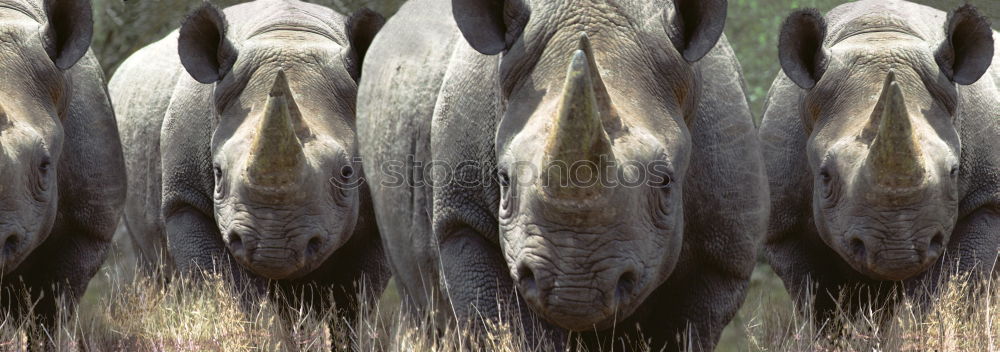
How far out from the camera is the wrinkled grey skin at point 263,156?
6.89 metres

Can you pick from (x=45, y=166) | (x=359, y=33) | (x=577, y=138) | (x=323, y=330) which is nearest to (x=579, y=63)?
(x=577, y=138)

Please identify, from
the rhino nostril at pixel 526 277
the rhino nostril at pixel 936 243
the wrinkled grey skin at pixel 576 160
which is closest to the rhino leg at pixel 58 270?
the wrinkled grey skin at pixel 576 160

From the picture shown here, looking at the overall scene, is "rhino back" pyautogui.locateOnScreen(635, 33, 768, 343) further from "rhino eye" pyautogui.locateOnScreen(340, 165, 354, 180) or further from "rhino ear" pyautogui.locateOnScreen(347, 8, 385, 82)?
"rhino ear" pyautogui.locateOnScreen(347, 8, 385, 82)

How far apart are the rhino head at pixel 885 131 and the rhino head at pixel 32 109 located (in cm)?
304

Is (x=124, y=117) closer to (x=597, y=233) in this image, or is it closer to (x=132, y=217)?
(x=132, y=217)

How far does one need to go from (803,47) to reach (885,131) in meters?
1.10

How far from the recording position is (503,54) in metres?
5.34

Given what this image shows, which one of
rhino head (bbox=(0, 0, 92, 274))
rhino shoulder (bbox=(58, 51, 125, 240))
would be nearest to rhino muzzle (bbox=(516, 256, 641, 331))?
rhino head (bbox=(0, 0, 92, 274))

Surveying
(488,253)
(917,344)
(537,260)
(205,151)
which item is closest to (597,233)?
(537,260)

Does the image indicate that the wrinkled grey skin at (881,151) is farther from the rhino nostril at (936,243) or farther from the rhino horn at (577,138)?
the rhino horn at (577,138)

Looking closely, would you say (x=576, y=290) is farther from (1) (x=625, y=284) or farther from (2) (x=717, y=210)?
(2) (x=717, y=210)

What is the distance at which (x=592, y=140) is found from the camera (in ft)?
15.2

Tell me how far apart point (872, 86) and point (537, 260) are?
2936 millimetres

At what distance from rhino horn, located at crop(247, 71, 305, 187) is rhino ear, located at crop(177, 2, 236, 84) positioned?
2.63 feet
